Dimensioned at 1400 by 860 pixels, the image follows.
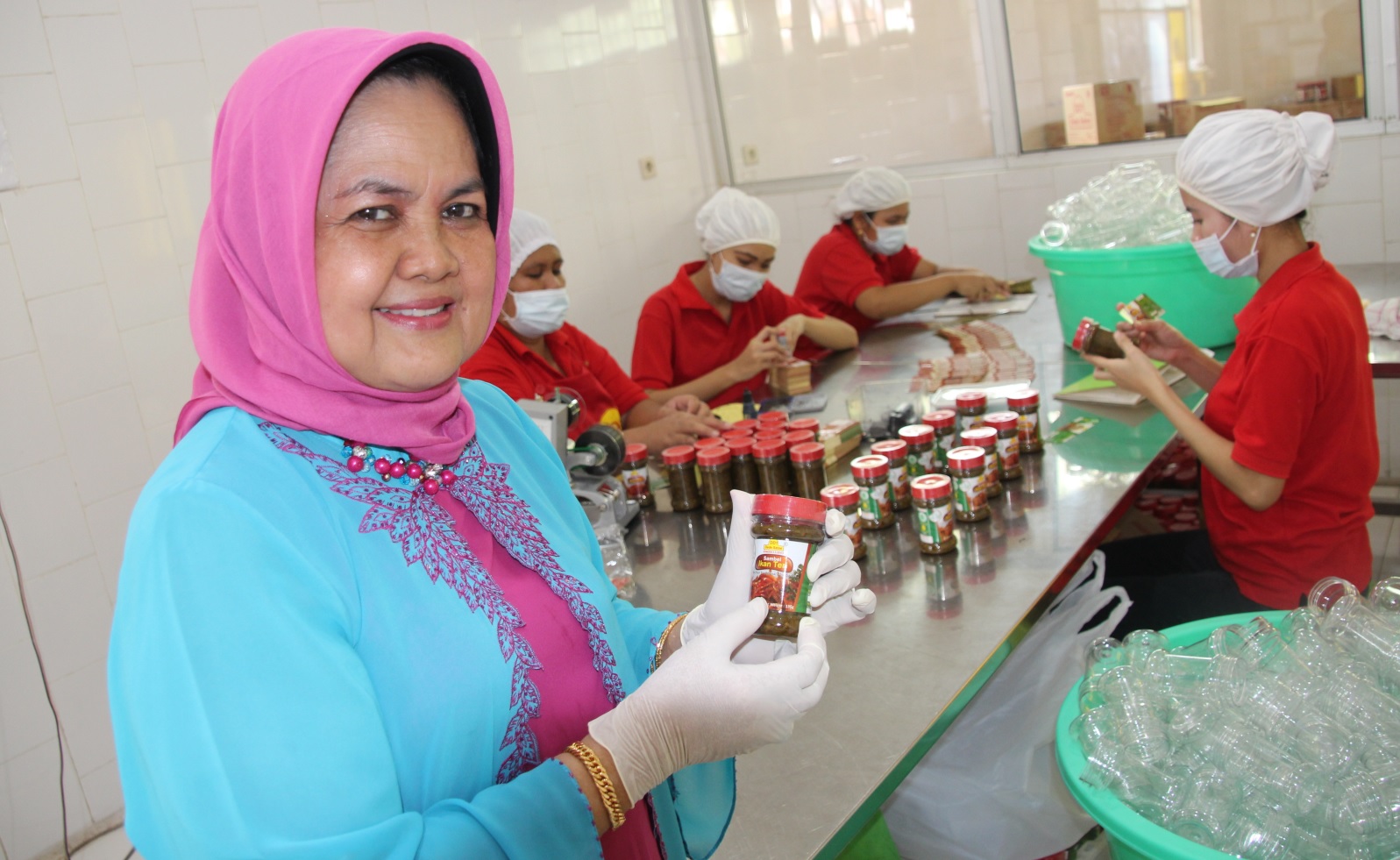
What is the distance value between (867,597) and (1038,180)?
4.30 m

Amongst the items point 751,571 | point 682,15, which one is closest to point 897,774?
point 751,571

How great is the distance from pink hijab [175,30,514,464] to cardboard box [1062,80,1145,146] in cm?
451

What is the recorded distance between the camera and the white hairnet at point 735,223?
3.82 meters

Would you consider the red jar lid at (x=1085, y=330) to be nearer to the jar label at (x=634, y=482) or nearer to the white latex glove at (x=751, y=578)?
the jar label at (x=634, y=482)

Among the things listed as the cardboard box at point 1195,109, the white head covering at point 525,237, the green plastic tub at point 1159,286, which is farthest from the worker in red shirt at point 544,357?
the cardboard box at point 1195,109

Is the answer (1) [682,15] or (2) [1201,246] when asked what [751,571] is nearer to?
(2) [1201,246]

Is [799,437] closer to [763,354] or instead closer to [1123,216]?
[763,354]

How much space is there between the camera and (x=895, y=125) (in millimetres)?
5727

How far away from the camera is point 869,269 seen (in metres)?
4.52

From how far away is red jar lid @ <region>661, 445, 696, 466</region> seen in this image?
2.56m

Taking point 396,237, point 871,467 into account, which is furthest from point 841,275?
Answer: point 396,237

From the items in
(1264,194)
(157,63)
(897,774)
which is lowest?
(897,774)

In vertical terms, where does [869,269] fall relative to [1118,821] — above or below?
above

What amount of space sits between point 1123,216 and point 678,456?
1.84 metres
